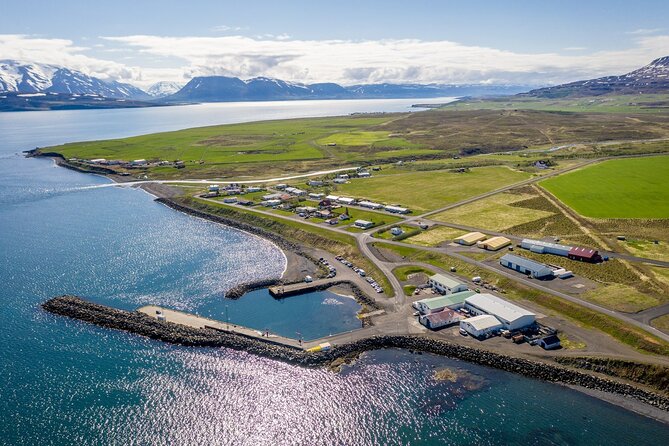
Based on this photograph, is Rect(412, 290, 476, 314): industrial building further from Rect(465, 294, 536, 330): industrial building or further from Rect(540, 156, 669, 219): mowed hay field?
Rect(540, 156, 669, 219): mowed hay field

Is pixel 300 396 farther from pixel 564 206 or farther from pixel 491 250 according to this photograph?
pixel 564 206

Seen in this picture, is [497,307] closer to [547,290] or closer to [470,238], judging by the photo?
[547,290]

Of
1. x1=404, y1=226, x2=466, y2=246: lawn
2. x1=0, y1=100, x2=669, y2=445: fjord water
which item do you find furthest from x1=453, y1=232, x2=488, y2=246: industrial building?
x1=0, y1=100, x2=669, y2=445: fjord water

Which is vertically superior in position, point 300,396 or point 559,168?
point 559,168

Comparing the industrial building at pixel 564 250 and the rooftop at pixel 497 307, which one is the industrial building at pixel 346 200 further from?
the rooftop at pixel 497 307

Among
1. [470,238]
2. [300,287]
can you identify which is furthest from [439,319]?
[470,238]

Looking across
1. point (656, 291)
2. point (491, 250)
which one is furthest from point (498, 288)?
point (656, 291)

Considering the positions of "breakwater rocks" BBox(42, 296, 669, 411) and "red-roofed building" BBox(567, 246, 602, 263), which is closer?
"breakwater rocks" BBox(42, 296, 669, 411)
